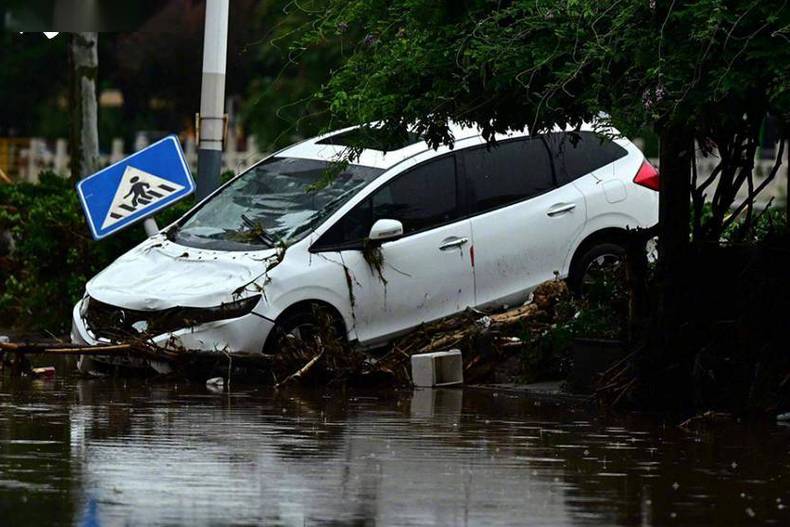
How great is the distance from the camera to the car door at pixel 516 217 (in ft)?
50.8

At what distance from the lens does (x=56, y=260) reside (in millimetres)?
17938

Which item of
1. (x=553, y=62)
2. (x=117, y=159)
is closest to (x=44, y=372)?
(x=553, y=62)

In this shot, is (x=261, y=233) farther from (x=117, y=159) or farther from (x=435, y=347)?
(x=117, y=159)

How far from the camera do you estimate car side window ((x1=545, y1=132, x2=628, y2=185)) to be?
16.1 metres

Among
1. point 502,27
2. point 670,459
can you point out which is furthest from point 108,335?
point 670,459

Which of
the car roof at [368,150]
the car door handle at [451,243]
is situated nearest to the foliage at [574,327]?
the car door handle at [451,243]

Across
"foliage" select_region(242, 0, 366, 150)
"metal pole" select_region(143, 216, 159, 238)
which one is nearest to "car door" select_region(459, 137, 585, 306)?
"foliage" select_region(242, 0, 366, 150)

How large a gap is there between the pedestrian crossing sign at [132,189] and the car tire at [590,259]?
3.29 metres

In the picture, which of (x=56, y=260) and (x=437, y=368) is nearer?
(x=437, y=368)

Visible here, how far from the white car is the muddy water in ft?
3.66

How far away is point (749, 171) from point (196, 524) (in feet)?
20.8

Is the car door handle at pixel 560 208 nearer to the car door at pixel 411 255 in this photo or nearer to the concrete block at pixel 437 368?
the car door at pixel 411 255

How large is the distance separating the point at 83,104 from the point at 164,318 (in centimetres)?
984

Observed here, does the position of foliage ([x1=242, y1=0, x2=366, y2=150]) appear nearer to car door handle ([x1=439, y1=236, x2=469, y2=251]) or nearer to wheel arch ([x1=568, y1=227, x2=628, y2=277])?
car door handle ([x1=439, y1=236, x2=469, y2=251])
